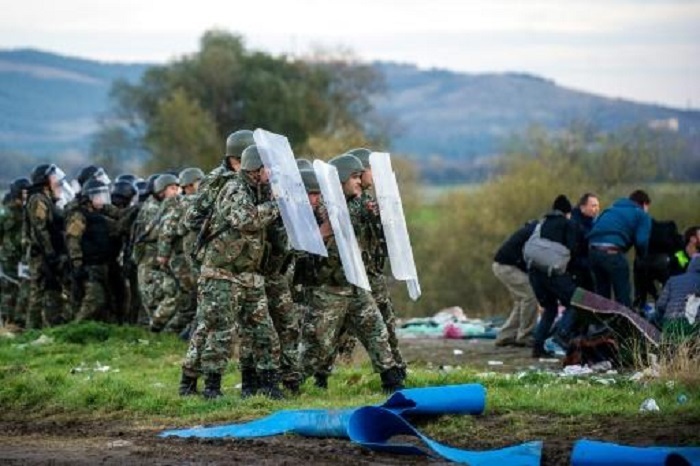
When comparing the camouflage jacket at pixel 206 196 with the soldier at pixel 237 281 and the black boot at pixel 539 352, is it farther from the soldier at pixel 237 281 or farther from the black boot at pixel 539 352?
the black boot at pixel 539 352

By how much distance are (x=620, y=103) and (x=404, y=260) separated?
542 ft

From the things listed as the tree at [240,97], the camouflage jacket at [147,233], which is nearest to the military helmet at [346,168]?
the camouflage jacket at [147,233]

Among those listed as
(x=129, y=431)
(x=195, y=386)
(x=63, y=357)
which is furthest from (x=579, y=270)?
(x=129, y=431)

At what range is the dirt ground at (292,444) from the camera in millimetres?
13141

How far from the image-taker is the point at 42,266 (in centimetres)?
2752

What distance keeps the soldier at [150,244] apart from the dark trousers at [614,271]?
225 inches

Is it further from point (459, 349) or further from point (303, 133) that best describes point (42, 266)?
point (303, 133)

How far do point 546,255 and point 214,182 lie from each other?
7.11 meters

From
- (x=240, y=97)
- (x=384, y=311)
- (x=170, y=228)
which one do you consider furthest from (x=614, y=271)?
(x=240, y=97)

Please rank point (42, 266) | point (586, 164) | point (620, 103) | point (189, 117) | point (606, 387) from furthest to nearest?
point (620, 103), point (189, 117), point (586, 164), point (42, 266), point (606, 387)

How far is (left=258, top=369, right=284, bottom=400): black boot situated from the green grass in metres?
0.16

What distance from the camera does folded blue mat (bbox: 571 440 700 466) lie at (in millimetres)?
11945

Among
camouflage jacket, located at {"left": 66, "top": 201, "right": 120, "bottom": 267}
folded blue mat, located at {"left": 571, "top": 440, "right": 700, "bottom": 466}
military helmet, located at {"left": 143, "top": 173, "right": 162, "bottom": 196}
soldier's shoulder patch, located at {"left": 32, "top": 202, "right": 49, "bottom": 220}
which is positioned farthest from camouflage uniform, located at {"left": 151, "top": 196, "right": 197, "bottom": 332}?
folded blue mat, located at {"left": 571, "top": 440, "right": 700, "bottom": 466}

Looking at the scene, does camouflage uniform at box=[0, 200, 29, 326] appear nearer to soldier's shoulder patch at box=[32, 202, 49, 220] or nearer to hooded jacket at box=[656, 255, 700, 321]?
soldier's shoulder patch at box=[32, 202, 49, 220]
